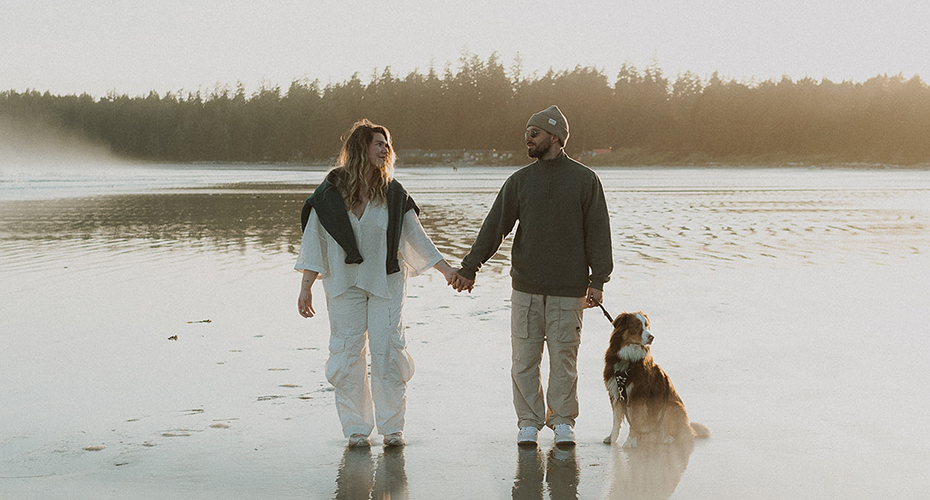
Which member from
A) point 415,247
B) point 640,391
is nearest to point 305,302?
point 415,247

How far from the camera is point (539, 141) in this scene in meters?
4.81

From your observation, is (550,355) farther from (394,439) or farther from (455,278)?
(394,439)

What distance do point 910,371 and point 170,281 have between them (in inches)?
328

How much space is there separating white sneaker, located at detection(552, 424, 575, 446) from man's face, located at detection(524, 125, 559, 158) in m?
1.52

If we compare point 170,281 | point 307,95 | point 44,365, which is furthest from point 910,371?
point 307,95

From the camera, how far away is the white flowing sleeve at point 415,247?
5.00m

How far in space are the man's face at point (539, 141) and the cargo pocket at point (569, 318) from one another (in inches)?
32.5

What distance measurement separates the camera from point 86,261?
12727mm

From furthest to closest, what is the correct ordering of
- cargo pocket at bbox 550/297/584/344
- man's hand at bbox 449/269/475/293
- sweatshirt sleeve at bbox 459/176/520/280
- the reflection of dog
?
1. man's hand at bbox 449/269/475/293
2. sweatshirt sleeve at bbox 459/176/520/280
3. cargo pocket at bbox 550/297/584/344
4. the reflection of dog

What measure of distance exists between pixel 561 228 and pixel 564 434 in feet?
3.75

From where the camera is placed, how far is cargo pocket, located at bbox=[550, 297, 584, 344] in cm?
483

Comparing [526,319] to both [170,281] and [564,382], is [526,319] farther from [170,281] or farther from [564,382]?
[170,281]

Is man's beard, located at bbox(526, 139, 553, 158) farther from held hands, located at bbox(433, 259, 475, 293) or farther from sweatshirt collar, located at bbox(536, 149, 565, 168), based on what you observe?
held hands, located at bbox(433, 259, 475, 293)

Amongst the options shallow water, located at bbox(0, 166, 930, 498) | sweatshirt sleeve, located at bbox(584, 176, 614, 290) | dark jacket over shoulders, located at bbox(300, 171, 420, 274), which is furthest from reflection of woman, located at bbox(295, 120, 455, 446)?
sweatshirt sleeve, located at bbox(584, 176, 614, 290)
